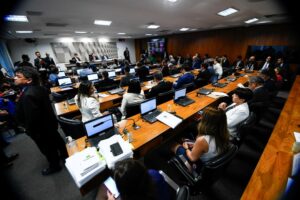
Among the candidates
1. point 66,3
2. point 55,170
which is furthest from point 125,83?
point 55,170

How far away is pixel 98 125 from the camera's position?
1700 mm

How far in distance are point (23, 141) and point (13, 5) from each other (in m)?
3.05

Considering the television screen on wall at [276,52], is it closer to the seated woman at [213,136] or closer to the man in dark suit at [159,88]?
the man in dark suit at [159,88]

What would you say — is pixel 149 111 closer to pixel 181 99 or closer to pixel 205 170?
pixel 181 99

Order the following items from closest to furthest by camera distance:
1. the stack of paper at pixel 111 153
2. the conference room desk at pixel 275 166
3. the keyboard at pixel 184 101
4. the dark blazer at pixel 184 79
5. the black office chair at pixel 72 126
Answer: the conference room desk at pixel 275 166 < the stack of paper at pixel 111 153 < the black office chair at pixel 72 126 < the keyboard at pixel 184 101 < the dark blazer at pixel 184 79

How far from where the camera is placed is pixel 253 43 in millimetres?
7625

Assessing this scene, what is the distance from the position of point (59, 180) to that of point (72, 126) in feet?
2.98

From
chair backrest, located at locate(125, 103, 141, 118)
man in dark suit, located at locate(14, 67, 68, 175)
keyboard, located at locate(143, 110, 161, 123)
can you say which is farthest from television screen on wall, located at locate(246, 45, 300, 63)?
man in dark suit, located at locate(14, 67, 68, 175)

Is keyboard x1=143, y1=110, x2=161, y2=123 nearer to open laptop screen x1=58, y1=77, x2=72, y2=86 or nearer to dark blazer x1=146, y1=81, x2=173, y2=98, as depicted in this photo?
dark blazer x1=146, y1=81, x2=173, y2=98

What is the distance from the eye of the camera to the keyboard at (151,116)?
6.91ft

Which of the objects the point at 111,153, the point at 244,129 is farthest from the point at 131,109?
the point at 244,129

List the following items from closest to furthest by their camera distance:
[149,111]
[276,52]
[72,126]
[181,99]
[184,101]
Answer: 1. [72,126]
2. [149,111]
3. [184,101]
4. [181,99]
5. [276,52]

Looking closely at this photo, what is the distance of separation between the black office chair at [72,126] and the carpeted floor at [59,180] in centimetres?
71

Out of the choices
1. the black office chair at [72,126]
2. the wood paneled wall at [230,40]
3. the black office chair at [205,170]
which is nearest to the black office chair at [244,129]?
the black office chair at [205,170]
